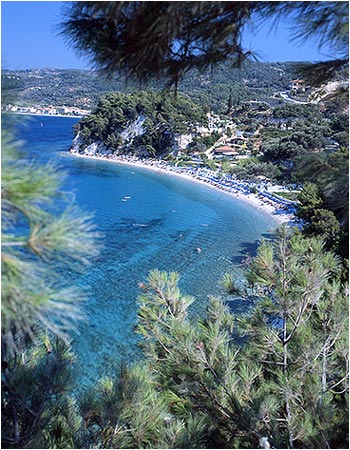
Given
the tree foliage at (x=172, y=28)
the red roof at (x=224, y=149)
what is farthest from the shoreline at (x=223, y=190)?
the tree foliage at (x=172, y=28)

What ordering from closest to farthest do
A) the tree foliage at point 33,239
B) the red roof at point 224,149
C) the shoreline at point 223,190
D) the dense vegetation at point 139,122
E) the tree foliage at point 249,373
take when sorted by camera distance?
the tree foliage at point 33,239 → the tree foliage at point 249,373 → the shoreline at point 223,190 → the red roof at point 224,149 → the dense vegetation at point 139,122

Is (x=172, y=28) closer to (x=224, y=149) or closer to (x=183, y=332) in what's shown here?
(x=183, y=332)

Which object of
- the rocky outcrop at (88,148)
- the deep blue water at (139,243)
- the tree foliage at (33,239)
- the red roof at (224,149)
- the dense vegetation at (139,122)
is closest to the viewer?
the tree foliage at (33,239)

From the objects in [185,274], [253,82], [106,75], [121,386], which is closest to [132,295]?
[185,274]

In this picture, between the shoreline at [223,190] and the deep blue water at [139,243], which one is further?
the shoreline at [223,190]

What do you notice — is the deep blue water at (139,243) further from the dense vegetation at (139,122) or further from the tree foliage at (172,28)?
the dense vegetation at (139,122)

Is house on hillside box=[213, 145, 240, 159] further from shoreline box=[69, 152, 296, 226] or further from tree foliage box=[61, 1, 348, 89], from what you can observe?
tree foliage box=[61, 1, 348, 89]

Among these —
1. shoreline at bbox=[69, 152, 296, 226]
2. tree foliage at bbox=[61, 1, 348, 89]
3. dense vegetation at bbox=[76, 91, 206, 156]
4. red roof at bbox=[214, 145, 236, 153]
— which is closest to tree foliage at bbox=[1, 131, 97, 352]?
tree foliage at bbox=[61, 1, 348, 89]

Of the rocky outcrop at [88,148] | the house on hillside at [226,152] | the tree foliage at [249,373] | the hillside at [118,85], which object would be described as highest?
the hillside at [118,85]
